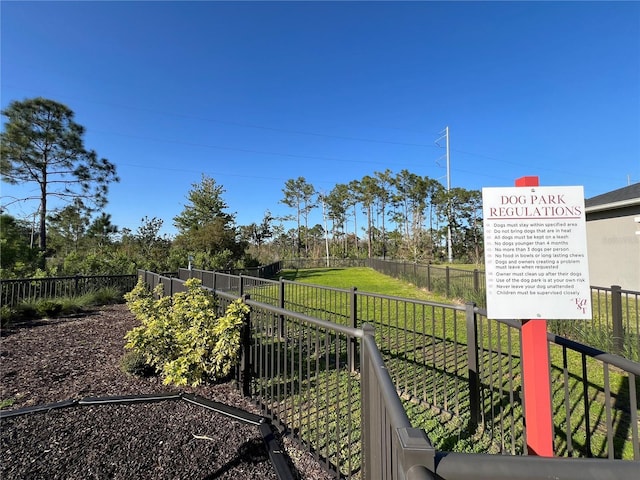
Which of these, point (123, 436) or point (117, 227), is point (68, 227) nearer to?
point (117, 227)

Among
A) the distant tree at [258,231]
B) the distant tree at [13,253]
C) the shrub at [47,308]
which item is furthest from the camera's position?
the distant tree at [258,231]

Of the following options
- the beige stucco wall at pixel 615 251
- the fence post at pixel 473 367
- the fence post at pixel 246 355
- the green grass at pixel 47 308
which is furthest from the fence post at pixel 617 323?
the green grass at pixel 47 308

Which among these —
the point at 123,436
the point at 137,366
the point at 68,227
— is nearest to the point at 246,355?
the point at 123,436

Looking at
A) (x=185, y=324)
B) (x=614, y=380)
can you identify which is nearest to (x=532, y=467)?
(x=185, y=324)

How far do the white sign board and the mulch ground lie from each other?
1.72 metres

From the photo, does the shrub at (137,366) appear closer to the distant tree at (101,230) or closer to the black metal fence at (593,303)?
the black metal fence at (593,303)

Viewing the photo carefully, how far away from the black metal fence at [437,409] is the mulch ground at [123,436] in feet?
1.18

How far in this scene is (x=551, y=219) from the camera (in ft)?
5.58

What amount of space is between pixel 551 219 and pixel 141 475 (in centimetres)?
289

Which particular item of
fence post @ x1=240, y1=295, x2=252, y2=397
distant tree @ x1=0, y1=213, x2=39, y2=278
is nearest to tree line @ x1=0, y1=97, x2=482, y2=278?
distant tree @ x1=0, y1=213, x2=39, y2=278

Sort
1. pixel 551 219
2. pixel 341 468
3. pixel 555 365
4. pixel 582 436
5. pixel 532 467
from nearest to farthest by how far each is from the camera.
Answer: pixel 532 467, pixel 551 219, pixel 341 468, pixel 582 436, pixel 555 365

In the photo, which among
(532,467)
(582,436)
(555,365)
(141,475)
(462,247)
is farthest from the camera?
(462,247)

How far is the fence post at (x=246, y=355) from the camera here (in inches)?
132

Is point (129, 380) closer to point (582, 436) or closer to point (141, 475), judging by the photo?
point (141, 475)
